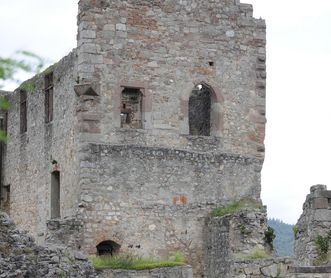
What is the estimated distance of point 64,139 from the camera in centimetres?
2620

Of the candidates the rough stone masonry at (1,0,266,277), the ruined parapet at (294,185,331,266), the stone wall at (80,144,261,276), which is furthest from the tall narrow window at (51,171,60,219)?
the ruined parapet at (294,185,331,266)

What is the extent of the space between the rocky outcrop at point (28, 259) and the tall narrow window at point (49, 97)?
42.3 ft

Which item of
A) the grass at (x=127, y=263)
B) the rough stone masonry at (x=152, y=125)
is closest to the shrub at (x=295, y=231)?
the grass at (x=127, y=263)

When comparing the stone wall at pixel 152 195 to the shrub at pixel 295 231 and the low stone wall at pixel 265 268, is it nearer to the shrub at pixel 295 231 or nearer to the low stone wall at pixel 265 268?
the low stone wall at pixel 265 268

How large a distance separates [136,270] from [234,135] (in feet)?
17.2

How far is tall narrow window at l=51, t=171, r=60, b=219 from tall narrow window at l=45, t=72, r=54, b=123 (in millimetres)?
1464

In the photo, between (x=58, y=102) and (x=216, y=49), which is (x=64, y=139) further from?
(x=216, y=49)

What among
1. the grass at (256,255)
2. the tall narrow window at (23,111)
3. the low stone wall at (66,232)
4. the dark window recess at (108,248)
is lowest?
the grass at (256,255)

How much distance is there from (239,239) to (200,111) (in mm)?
4011

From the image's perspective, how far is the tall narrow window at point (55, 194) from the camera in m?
26.9

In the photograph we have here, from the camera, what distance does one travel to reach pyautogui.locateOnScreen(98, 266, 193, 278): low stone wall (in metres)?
22.6

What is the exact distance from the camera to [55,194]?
1060 inches

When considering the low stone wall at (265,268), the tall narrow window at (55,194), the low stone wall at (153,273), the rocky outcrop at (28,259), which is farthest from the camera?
the tall narrow window at (55,194)

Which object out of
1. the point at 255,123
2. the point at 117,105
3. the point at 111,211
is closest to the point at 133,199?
the point at 111,211
